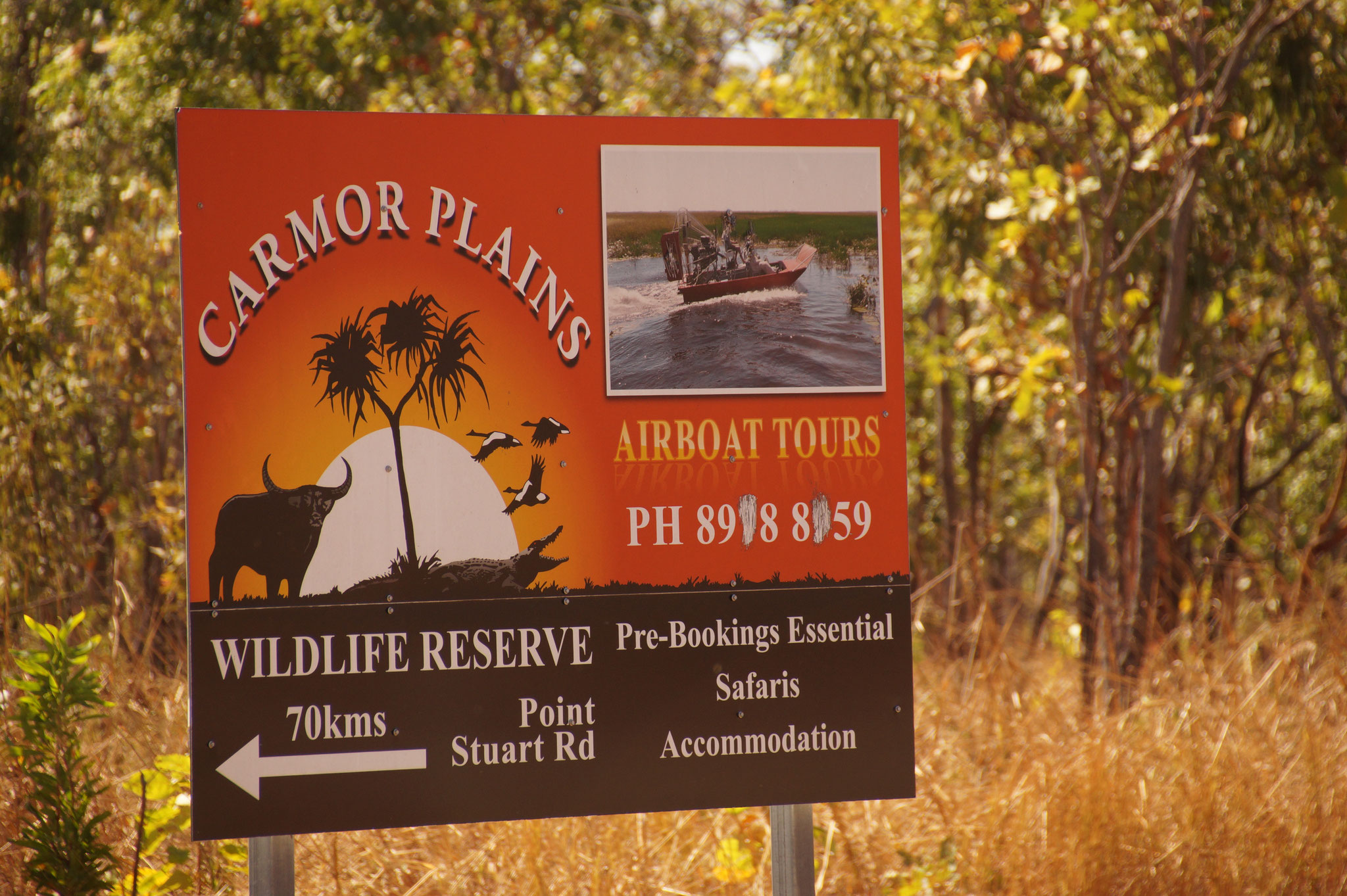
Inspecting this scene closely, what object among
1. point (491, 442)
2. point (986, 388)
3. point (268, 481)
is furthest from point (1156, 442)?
point (268, 481)

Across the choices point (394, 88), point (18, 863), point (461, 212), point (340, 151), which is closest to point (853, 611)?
point (461, 212)

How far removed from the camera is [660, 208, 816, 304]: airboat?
298 cm

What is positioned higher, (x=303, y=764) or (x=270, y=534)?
(x=270, y=534)

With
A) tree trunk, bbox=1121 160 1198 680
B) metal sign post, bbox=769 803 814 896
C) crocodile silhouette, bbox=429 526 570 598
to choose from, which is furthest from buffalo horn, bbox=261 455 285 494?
tree trunk, bbox=1121 160 1198 680

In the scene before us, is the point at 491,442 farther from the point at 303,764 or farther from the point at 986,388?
the point at 986,388

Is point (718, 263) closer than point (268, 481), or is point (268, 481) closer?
point (268, 481)

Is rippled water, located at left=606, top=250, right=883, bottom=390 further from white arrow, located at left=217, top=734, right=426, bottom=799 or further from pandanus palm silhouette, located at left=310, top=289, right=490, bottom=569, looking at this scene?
white arrow, located at left=217, top=734, right=426, bottom=799

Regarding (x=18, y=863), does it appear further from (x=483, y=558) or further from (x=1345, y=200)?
(x=1345, y=200)

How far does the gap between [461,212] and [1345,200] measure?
449cm

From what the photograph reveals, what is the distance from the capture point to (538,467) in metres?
2.90

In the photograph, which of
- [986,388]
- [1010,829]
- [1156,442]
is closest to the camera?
[1010,829]

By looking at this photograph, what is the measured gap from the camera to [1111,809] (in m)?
3.92

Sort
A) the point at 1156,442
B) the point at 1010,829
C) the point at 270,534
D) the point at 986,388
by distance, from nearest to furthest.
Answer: the point at 270,534 → the point at 1010,829 → the point at 1156,442 → the point at 986,388

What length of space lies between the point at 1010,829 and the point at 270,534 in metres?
2.84
